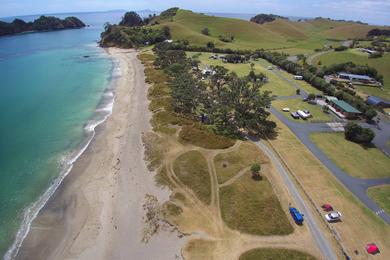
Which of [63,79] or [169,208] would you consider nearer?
[169,208]

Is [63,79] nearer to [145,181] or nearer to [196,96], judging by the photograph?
[196,96]

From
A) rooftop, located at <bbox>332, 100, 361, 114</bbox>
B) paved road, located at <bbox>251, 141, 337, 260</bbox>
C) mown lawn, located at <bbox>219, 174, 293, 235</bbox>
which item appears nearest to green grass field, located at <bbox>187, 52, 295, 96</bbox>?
rooftop, located at <bbox>332, 100, 361, 114</bbox>

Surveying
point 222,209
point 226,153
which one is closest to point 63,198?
point 222,209

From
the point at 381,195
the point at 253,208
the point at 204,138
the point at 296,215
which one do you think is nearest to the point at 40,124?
the point at 204,138

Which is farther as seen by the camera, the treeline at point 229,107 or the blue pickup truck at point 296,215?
the treeline at point 229,107

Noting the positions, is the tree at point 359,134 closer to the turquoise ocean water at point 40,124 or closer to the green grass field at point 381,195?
the green grass field at point 381,195

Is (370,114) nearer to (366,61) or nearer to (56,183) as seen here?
(366,61)

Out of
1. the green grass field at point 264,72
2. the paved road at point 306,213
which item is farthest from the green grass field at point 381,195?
the green grass field at point 264,72

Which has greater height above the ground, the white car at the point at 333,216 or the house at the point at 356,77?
the house at the point at 356,77
